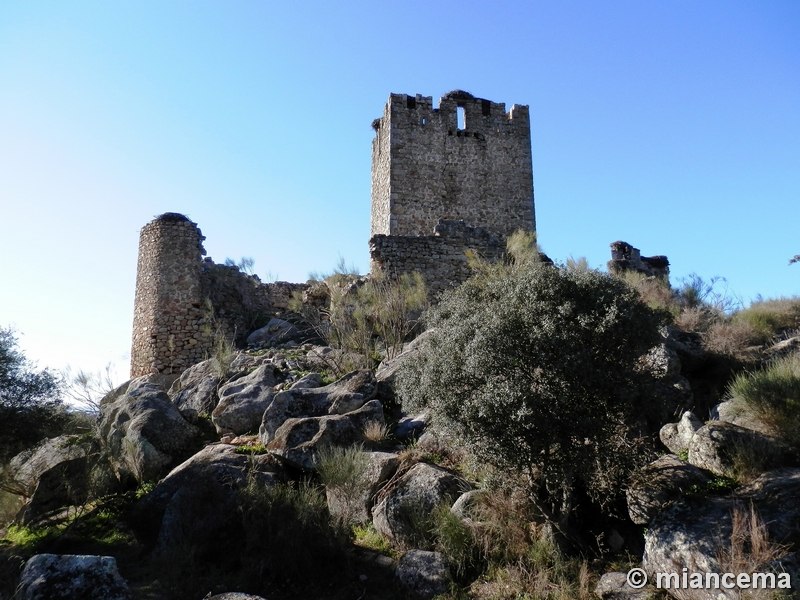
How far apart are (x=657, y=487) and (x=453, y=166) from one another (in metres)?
16.0

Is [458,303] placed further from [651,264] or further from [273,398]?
[651,264]

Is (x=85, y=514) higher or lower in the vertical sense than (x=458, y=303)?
lower

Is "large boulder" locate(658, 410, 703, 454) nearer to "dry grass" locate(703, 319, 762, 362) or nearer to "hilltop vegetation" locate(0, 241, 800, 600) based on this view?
"hilltop vegetation" locate(0, 241, 800, 600)

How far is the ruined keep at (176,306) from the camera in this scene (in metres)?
16.5

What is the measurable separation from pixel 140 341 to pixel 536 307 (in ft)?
39.8

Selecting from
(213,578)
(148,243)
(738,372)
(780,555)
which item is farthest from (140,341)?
(780,555)

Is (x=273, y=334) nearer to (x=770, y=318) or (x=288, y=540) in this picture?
(x=288, y=540)

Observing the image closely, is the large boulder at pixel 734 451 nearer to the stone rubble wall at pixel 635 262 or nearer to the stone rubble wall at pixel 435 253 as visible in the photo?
the stone rubble wall at pixel 435 253

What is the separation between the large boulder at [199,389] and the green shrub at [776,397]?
8.78m

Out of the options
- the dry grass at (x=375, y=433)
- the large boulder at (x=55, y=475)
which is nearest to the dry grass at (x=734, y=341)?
the dry grass at (x=375, y=433)

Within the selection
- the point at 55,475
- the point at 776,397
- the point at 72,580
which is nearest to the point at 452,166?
the point at 776,397

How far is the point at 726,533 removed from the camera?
672 centimetres

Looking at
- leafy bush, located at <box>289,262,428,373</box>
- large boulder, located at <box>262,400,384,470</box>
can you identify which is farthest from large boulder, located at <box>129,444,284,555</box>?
leafy bush, located at <box>289,262,428,373</box>

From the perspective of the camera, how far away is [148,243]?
17.2 meters
